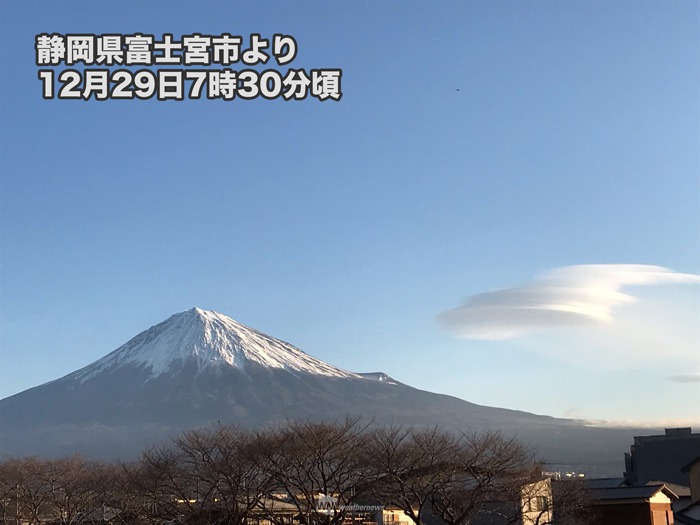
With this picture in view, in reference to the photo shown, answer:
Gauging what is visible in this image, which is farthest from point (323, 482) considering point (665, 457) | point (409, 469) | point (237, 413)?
point (237, 413)

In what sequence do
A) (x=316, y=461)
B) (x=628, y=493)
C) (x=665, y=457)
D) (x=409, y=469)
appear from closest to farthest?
(x=409, y=469) < (x=316, y=461) < (x=628, y=493) < (x=665, y=457)

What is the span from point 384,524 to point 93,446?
475ft

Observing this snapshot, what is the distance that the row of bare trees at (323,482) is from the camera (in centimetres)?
3541

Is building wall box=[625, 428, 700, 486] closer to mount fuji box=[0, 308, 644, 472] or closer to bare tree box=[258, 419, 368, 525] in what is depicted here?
bare tree box=[258, 419, 368, 525]

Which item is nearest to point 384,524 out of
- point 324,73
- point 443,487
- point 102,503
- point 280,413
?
point 443,487

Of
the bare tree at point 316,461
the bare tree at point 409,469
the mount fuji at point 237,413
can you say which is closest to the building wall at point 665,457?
the bare tree at point 409,469

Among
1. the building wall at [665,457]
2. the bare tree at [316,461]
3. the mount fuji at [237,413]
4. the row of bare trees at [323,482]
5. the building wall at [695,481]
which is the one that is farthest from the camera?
the mount fuji at [237,413]

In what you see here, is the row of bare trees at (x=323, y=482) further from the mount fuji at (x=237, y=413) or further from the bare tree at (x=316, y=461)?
the mount fuji at (x=237, y=413)

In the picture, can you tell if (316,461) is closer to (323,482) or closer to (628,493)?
(323,482)

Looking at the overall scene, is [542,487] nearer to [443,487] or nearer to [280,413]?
[443,487]

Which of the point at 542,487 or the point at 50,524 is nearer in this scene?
the point at 542,487

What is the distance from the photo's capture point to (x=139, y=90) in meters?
18.5

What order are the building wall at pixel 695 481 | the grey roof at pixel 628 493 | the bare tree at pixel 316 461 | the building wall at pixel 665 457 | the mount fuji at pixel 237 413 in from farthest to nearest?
the mount fuji at pixel 237 413
the building wall at pixel 665 457
the building wall at pixel 695 481
the grey roof at pixel 628 493
the bare tree at pixel 316 461

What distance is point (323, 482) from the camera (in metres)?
36.6
